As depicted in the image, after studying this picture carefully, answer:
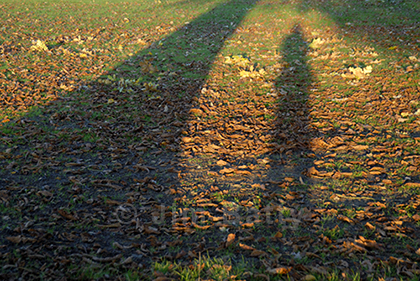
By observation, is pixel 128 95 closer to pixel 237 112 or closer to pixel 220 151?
pixel 237 112

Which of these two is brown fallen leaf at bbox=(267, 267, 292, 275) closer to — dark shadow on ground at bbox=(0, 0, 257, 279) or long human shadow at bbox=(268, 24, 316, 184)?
dark shadow on ground at bbox=(0, 0, 257, 279)

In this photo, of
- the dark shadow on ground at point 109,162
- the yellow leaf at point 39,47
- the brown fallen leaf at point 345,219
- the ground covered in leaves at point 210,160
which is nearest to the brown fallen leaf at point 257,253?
the ground covered in leaves at point 210,160

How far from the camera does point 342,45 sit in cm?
994

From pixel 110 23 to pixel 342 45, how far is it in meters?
9.88

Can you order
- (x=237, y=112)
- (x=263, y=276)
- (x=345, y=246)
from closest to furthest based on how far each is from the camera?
(x=263, y=276) → (x=345, y=246) → (x=237, y=112)

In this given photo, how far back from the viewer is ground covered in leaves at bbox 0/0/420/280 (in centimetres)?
289

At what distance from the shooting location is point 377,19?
12828mm

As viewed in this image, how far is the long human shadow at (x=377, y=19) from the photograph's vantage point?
10.1m

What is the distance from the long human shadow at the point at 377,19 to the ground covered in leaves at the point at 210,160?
24cm

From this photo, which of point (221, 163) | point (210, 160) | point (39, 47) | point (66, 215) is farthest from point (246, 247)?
point (39, 47)

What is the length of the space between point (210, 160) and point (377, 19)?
12.3 m

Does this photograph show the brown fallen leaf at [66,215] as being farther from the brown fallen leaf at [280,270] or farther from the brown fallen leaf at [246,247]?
the brown fallen leaf at [280,270]

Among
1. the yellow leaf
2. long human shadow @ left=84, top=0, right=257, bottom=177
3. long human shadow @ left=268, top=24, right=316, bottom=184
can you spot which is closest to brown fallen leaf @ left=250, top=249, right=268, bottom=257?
long human shadow @ left=268, top=24, right=316, bottom=184

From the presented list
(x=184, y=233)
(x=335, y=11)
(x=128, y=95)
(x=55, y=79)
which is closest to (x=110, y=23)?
(x=55, y=79)
